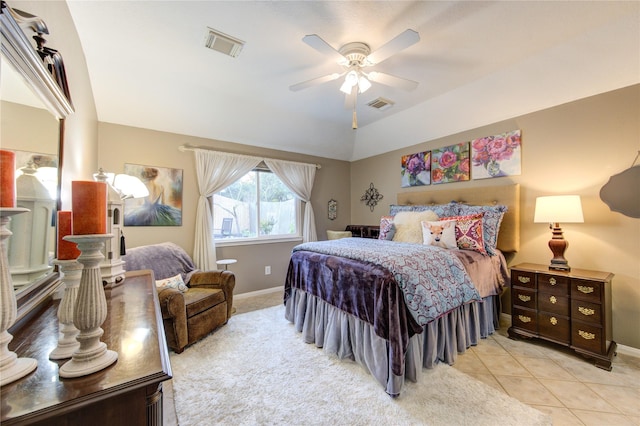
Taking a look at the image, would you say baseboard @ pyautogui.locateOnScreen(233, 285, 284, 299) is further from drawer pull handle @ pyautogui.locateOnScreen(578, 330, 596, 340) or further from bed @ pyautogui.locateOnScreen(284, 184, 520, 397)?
drawer pull handle @ pyautogui.locateOnScreen(578, 330, 596, 340)

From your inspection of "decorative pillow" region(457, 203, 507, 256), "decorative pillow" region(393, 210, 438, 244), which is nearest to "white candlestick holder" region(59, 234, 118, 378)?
"decorative pillow" region(393, 210, 438, 244)

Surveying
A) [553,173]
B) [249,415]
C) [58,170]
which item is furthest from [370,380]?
[553,173]

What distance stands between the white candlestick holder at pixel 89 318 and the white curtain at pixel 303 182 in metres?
3.59

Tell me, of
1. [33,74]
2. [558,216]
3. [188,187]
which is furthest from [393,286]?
[188,187]

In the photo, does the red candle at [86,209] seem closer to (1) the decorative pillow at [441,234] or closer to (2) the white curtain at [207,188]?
(1) the decorative pillow at [441,234]

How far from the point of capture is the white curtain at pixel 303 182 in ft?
14.1

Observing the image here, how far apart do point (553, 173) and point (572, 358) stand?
1.76m

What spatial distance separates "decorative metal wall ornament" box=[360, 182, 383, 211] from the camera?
4645mm

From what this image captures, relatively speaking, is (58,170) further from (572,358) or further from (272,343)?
(572,358)

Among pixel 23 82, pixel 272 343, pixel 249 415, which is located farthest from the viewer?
pixel 272 343

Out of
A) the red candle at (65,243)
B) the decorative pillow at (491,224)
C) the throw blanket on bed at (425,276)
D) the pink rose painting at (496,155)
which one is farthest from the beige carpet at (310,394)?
the pink rose painting at (496,155)

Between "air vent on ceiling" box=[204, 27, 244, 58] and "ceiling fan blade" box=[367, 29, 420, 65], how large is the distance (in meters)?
1.18

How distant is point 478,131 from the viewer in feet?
10.8

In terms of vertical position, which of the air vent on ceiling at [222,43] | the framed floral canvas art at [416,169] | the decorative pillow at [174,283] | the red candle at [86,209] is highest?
the air vent on ceiling at [222,43]
